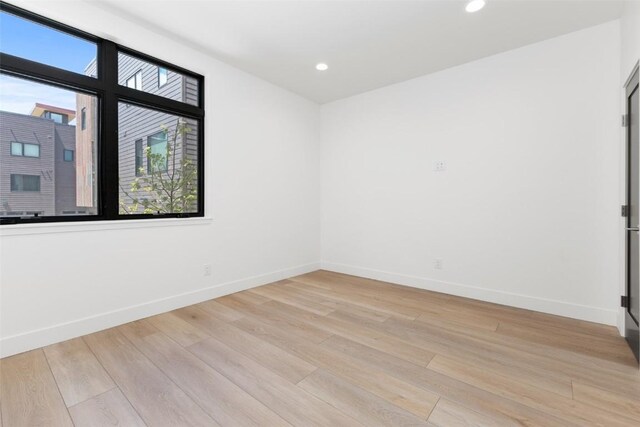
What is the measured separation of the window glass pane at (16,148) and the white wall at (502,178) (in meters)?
3.64

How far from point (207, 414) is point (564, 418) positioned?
6.15 ft

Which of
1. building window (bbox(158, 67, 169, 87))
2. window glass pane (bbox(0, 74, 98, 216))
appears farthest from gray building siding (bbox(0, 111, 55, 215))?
building window (bbox(158, 67, 169, 87))

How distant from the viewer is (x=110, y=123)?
2.55 meters

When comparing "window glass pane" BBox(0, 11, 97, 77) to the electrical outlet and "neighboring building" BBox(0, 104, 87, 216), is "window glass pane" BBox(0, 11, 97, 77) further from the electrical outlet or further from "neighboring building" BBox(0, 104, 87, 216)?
the electrical outlet

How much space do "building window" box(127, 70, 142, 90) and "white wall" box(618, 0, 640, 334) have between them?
4142 mm

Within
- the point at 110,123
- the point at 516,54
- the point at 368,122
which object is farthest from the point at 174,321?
the point at 516,54

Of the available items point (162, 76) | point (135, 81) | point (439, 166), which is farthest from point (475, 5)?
point (135, 81)

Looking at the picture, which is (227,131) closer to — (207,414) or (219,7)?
(219,7)

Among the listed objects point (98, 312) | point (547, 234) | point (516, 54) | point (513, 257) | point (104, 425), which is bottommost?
point (104, 425)

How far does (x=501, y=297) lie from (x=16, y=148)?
470 centimetres

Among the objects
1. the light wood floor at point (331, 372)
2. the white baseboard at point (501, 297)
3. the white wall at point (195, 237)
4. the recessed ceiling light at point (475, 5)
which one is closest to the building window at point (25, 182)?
the white wall at point (195, 237)

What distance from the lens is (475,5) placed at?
2383mm

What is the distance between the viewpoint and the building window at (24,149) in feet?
7.03

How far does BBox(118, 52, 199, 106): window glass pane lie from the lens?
268 cm
